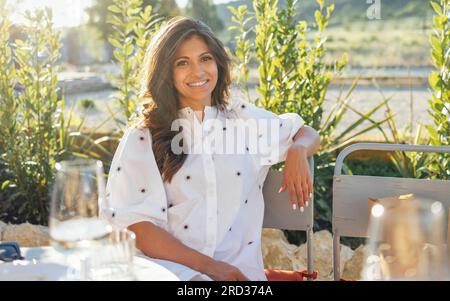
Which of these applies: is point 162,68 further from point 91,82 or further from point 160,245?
point 91,82

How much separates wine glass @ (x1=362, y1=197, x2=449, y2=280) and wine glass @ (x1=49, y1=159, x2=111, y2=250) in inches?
20.4

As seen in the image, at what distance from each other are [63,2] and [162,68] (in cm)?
212

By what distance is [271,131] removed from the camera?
2211mm

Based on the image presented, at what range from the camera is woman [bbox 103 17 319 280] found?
2.00 meters

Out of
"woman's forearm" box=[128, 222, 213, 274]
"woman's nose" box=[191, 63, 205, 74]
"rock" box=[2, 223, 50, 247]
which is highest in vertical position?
"woman's nose" box=[191, 63, 205, 74]

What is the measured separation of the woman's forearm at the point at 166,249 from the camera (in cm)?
189

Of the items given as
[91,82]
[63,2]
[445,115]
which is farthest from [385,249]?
[91,82]

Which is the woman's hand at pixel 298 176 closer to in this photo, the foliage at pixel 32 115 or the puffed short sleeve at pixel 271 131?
the puffed short sleeve at pixel 271 131

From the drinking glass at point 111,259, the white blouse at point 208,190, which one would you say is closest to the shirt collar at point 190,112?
the white blouse at point 208,190

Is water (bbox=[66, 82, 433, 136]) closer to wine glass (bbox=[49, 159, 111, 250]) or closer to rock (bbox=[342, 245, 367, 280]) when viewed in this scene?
rock (bbox=[342, 245, 367, 280])

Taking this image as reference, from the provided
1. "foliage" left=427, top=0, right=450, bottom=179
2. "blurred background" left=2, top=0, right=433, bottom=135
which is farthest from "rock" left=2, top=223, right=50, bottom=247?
"blurred background" left=2, top=0, right=433, bottom=135

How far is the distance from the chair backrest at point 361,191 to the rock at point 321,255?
0.92 meters

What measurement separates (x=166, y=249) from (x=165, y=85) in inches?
21.0

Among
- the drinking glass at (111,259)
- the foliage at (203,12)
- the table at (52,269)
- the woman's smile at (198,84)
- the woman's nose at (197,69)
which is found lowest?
the table at (52,269)
